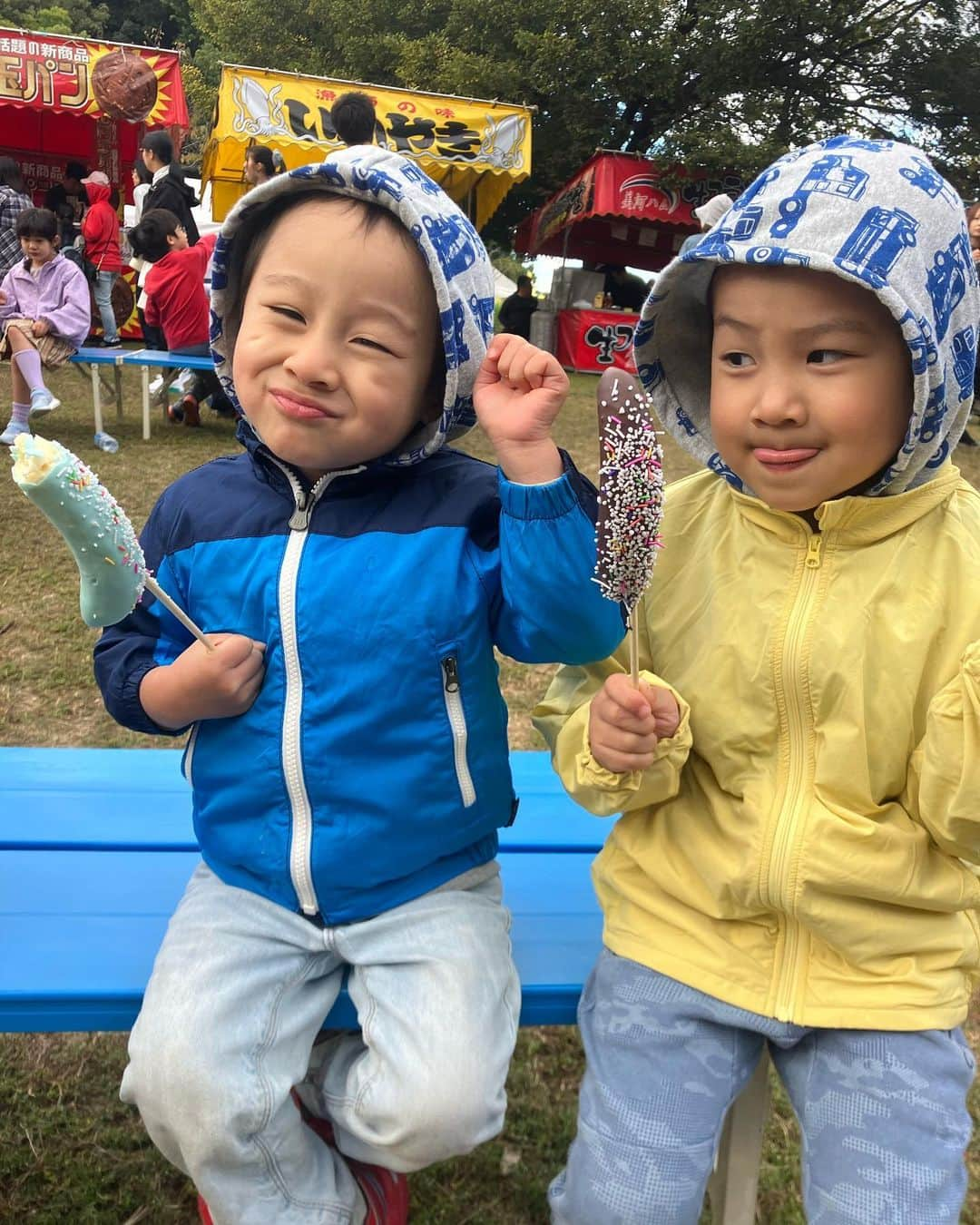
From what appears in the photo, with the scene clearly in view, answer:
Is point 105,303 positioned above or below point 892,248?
below

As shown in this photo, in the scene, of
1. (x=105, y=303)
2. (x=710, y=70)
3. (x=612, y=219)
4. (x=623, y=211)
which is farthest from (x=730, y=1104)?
(x=710, y=70)

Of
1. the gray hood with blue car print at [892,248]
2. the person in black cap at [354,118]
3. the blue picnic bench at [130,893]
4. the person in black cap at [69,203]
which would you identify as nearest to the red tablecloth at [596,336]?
the person in black cap at [69,203]

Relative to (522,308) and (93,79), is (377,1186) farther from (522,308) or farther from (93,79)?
(522,308)

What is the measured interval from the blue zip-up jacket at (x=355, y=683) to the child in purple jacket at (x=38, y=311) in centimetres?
519

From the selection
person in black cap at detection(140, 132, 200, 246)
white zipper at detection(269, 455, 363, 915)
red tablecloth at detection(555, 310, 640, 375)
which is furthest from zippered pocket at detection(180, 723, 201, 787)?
red tablecloth at detection(555, 310, 640, 375)

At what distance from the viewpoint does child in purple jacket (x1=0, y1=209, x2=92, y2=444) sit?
19.6ft

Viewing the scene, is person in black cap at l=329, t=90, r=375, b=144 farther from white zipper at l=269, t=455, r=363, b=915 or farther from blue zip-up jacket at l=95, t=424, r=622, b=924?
white zipper at l=269, t=455, r=363, b=915

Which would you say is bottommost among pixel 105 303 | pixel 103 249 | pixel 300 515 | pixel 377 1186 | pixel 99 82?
pixel 105 303

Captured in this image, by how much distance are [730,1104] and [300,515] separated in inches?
40.4

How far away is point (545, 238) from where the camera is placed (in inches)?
642

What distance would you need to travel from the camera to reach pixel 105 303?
877 centimetres

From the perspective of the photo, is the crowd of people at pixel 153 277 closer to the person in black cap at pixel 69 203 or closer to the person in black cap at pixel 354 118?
the person in black cap at pixel 354 118

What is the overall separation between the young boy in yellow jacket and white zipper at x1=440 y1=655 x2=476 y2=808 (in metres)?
0.16

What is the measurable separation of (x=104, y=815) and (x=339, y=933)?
625 mm
